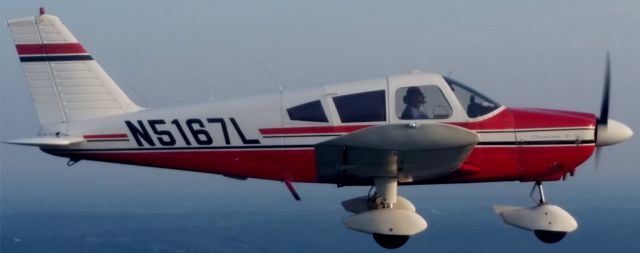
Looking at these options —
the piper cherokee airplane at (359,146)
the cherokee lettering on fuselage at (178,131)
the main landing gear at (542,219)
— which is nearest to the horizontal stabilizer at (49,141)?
the piper cherokee airplane at (359,146)

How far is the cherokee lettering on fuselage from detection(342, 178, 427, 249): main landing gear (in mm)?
2037

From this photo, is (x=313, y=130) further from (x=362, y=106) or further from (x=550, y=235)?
(x=550, y=235)

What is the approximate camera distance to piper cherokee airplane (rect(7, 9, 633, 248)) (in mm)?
12336

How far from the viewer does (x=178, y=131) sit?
1300 centimetres

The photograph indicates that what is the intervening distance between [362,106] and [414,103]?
2.39 feet

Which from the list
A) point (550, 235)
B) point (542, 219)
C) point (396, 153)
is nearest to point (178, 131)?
point (396, 153)

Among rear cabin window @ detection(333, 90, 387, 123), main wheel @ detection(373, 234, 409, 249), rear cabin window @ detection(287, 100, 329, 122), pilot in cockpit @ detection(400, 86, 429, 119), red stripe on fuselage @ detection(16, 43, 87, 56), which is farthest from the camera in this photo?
red stripe on fuselage @ detection(16, 43, 87, 56)

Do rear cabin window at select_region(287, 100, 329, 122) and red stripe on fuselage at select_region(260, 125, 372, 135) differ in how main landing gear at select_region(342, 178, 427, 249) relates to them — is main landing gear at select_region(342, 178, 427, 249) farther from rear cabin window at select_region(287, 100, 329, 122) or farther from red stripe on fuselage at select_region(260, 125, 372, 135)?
rear cabin window at select_region(287, 100, 329, 122)

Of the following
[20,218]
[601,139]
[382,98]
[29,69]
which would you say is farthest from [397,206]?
[20,218]

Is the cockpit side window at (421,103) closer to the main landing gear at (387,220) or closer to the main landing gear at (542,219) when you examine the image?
the main landing gear at (387,220)

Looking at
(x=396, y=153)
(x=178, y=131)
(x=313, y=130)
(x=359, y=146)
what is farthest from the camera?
(x=178, y=131)

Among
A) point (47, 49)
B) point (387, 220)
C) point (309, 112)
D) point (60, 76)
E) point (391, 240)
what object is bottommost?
point (391, 240)

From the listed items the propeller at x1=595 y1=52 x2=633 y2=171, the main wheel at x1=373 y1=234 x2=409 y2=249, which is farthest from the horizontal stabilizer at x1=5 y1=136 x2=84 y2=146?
the propeller at x1=595 y1=52 x2=633 y2=171

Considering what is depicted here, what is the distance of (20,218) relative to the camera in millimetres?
91000
